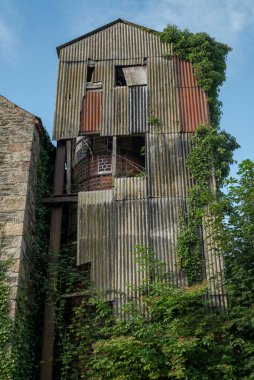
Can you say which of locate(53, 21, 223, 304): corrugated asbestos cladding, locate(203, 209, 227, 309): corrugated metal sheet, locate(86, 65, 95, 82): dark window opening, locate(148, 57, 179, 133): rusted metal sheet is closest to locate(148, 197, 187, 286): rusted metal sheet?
locate(53, 21, 223, 304): corrugated asbestos cladding

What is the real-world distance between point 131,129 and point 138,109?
0.79m

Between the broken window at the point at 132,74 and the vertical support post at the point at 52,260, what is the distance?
10.2 ft

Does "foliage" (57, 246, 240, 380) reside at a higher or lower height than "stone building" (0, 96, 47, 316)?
lower

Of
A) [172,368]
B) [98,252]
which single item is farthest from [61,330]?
[172,368]

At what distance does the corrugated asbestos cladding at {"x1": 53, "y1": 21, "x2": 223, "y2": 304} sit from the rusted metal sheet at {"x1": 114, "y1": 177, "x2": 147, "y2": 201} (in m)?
0.03

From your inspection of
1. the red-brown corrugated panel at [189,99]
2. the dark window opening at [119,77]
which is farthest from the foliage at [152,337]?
A: the dark window opening at [119,77]

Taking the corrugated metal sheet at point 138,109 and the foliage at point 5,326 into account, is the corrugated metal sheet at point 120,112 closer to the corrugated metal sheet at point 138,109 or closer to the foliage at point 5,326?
the corrugated metal sheet at point 138,109

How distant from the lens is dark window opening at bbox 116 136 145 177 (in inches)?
631

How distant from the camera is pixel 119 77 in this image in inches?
688

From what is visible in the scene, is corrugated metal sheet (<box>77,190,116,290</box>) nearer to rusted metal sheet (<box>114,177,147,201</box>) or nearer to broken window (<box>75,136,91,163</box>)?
rusted metal sheet (<box>114,177,147,201</box>)

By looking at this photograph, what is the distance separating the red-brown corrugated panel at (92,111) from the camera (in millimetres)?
15992

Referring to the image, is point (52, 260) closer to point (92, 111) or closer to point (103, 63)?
point (92, 111)

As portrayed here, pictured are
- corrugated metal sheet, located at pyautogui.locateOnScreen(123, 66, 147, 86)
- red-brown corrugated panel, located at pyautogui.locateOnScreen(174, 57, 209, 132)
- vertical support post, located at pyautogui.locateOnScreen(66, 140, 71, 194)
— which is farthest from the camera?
corrugated metal sheet, located at pyautogui.locateOnScreen(123, 66, 147, 86)

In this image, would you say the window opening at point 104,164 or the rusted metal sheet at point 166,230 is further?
the window opening at point 104,164
